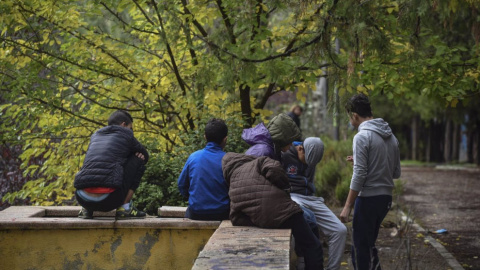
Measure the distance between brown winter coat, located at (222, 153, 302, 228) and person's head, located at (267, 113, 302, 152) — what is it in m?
0.57

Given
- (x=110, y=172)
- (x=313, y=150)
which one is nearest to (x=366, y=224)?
(x=313, y=150)

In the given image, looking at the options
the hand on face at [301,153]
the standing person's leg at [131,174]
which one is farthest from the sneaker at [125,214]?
the hand on face at [301,153]

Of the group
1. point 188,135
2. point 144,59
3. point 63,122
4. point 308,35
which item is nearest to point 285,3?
point 308,35

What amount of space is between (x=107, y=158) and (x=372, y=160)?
8.07 ft

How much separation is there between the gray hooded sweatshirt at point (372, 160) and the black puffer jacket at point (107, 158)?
2149mm

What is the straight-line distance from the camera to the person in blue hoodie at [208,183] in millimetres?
6945

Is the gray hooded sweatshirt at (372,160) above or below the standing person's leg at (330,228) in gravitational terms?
above

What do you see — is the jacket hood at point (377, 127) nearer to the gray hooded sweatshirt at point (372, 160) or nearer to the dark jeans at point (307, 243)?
the gray hooded sweatshirt at point (372, 160)

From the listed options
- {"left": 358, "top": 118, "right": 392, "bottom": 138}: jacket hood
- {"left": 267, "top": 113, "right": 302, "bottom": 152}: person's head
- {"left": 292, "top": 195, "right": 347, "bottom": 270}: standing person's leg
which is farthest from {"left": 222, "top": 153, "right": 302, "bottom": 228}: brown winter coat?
{"left": 358, "top": 118, "right": 392, "bottom": 138}: jacket hood

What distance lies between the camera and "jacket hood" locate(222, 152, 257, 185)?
6609 mm

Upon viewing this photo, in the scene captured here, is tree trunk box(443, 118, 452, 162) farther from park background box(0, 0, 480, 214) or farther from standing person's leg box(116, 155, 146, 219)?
standing person's leg box(116, 155, 146, 219)

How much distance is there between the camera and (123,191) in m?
7.00

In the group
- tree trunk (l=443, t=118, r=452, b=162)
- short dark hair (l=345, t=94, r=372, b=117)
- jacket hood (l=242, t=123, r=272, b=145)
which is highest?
short dark hair (l=345, t=94, r=372, b=117)

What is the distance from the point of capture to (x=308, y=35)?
9727 millimetres
